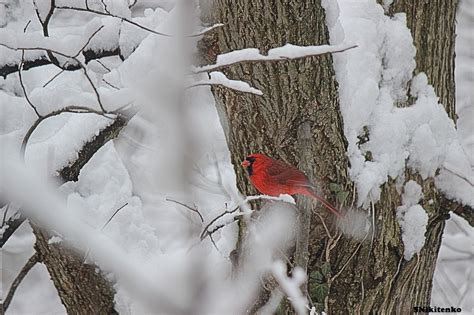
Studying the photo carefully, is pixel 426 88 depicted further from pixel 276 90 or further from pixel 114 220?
pixel 114 220

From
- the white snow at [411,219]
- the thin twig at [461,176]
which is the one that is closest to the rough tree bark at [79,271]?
the white snow at [411,219]

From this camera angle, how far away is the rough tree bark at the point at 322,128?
184 centimetres

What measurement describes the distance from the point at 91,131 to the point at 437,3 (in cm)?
124

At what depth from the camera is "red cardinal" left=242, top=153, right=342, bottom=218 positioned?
75.7 inches

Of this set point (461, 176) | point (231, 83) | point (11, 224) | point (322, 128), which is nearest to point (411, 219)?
point (461, 176)

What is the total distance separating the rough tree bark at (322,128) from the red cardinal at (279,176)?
0.05 m

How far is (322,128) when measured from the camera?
197 cm

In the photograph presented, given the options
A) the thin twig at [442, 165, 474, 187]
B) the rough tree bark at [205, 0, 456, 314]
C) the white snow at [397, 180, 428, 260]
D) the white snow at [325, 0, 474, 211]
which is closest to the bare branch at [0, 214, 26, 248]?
the rough tree bark at [205, 0, 456, 314]

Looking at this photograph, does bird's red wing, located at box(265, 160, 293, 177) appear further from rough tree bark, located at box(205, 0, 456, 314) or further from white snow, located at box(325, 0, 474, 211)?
white snow, located at box(325, 0, 474, 211)

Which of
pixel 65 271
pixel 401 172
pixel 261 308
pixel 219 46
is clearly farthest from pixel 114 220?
pixel 401 172

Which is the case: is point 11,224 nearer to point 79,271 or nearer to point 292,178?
point 79,271

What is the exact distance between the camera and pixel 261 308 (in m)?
2.17

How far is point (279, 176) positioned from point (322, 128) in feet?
0.66

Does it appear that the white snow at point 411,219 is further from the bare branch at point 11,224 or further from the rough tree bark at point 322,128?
the bare branch at point 11,224
